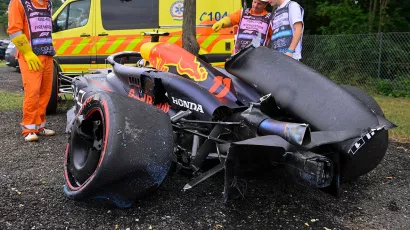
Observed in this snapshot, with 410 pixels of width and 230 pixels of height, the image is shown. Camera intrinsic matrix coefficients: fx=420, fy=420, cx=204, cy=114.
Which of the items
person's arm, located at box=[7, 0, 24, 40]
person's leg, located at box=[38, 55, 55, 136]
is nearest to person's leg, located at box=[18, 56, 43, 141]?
person's leg, located at box=[38, 55, 55, 136]

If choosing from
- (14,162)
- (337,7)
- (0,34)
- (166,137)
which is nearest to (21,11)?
(14,162)

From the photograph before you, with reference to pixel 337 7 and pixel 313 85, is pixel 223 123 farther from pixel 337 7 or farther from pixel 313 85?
pixel 337 7

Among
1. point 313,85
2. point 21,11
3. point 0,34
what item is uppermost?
point 21,11

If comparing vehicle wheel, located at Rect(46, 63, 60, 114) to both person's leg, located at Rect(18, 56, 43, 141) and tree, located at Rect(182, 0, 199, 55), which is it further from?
tree, located at Rect(182, 0, 199, 55)

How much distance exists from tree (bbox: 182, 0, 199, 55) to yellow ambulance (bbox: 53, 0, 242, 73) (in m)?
0.47

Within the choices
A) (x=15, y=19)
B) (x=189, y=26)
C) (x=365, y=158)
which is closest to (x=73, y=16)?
(x=189, y=26)

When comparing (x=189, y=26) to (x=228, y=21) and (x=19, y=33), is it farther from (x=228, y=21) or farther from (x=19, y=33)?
(x=19, y=33)

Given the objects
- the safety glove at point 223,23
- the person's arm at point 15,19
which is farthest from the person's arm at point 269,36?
the person's arm at point 15,19

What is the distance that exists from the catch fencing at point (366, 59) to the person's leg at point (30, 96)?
27.6 ft

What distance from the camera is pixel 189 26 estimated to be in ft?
24.2

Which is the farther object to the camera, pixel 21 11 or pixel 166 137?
pixel 21 11

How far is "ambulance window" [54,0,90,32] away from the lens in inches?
318

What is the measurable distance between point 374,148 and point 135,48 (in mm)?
5817

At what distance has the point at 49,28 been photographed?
4875mm
